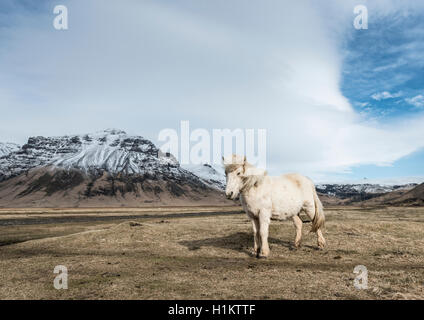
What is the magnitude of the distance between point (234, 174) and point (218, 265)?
3661mm

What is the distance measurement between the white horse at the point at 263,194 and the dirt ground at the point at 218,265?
167cm

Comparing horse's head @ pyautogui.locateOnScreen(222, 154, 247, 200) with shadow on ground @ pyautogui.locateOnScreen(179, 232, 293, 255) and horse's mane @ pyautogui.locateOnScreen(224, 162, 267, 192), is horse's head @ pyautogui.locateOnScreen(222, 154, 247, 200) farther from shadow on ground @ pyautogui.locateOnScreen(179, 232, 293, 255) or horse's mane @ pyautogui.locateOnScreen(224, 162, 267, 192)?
shadow on ground @ pyautogui.locateOnScreen(179, 232, 293, 255)

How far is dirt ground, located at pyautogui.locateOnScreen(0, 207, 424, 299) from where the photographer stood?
7.71 meters

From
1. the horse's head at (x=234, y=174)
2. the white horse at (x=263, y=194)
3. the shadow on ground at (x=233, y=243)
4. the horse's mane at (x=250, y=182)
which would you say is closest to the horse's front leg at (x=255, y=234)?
the white horse at (x=263, y=194)

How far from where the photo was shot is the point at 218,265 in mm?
10812

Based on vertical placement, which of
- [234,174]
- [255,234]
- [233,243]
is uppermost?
[234,174]

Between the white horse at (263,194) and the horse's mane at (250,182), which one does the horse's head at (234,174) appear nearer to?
the white horse at (263,194)

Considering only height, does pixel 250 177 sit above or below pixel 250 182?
above

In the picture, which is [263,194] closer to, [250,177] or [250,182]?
[250,182]

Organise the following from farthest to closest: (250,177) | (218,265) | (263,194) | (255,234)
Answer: (255,234), (263,194), (250,177), (218,265)

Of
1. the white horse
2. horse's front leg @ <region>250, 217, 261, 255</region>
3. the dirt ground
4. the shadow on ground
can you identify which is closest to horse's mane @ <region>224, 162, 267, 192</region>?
the white horse

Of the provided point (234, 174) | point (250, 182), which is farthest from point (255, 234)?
point (234, 174)

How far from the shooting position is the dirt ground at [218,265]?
7.71m
